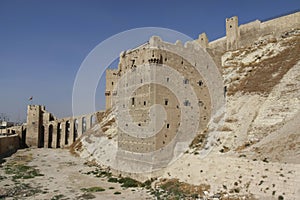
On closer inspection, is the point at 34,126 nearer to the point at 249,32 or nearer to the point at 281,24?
the point at 249,32

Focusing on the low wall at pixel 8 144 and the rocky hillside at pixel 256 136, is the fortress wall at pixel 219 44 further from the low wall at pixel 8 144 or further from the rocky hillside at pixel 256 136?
the low wall at pixel 8 144

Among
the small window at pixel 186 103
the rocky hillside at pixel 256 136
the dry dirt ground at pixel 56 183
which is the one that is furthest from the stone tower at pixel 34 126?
the small window at pixel 186 103

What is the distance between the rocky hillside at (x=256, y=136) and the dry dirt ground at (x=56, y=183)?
3865 millimetres

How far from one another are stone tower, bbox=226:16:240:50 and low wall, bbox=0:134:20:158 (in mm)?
38770

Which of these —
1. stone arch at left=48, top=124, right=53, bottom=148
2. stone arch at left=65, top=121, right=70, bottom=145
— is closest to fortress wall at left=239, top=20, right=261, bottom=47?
stone arch at left=65, top=121, right=70, bottom=145

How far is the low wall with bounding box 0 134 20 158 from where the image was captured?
43.2 meters

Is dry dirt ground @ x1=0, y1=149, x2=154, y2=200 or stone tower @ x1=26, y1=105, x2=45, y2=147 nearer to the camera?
dry dirt ground @ x1=0, y1=149, x2=154, y2=200

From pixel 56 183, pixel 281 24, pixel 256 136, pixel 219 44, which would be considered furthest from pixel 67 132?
pixel 281 24

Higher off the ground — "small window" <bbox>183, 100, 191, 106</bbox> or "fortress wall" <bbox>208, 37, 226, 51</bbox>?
"fortress wall" <bbox>208, 37, 226, 51</bbox>

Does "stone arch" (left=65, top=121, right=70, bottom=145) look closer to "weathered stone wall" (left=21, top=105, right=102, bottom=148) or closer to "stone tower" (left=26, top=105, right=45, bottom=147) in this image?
"weathered stone wall" (left=21, top=105, right=102, bottom=148)

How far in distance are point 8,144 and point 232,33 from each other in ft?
136

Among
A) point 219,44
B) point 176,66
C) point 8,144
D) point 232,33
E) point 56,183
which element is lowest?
point 56,183

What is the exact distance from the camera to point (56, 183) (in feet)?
81.3

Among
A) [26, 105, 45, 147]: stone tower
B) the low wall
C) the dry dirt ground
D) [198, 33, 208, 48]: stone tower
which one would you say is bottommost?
the dry dirt ground
